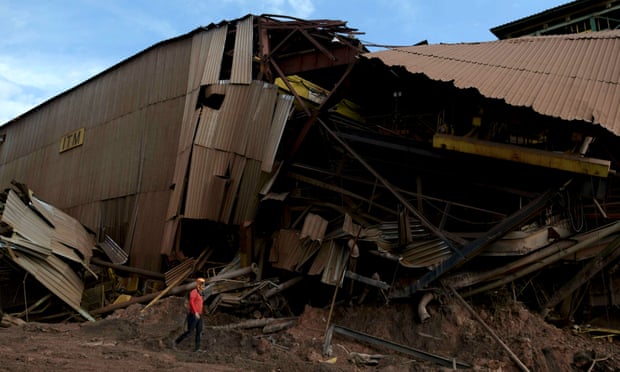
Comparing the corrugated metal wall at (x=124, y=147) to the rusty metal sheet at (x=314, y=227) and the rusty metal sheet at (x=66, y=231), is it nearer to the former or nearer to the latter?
the rusty metal sheet at (x=66, y=231)

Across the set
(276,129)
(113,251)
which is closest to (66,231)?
(113,251)

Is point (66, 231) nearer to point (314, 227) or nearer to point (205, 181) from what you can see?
point (205, 181)

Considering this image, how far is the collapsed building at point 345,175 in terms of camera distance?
10.7m

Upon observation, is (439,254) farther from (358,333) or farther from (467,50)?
(467,50)

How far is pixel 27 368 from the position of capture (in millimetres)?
7395

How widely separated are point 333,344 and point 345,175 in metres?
4.63

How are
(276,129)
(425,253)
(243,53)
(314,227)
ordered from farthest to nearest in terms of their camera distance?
(243,53) < (276,129) < (314,227) < (425,253)

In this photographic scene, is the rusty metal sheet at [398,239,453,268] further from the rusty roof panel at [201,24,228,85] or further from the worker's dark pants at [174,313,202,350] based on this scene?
the rusty roof panel at [201,24,228,85]

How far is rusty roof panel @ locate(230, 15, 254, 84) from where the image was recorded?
635 inches

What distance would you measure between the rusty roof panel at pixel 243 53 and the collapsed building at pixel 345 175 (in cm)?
5

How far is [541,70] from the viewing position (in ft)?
38.1

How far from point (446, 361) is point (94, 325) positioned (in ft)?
25.4

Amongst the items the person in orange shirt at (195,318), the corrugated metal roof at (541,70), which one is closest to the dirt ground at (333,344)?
the person in orange shirt at (195,318)

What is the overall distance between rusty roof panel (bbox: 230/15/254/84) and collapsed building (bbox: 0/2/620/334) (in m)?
0.05
